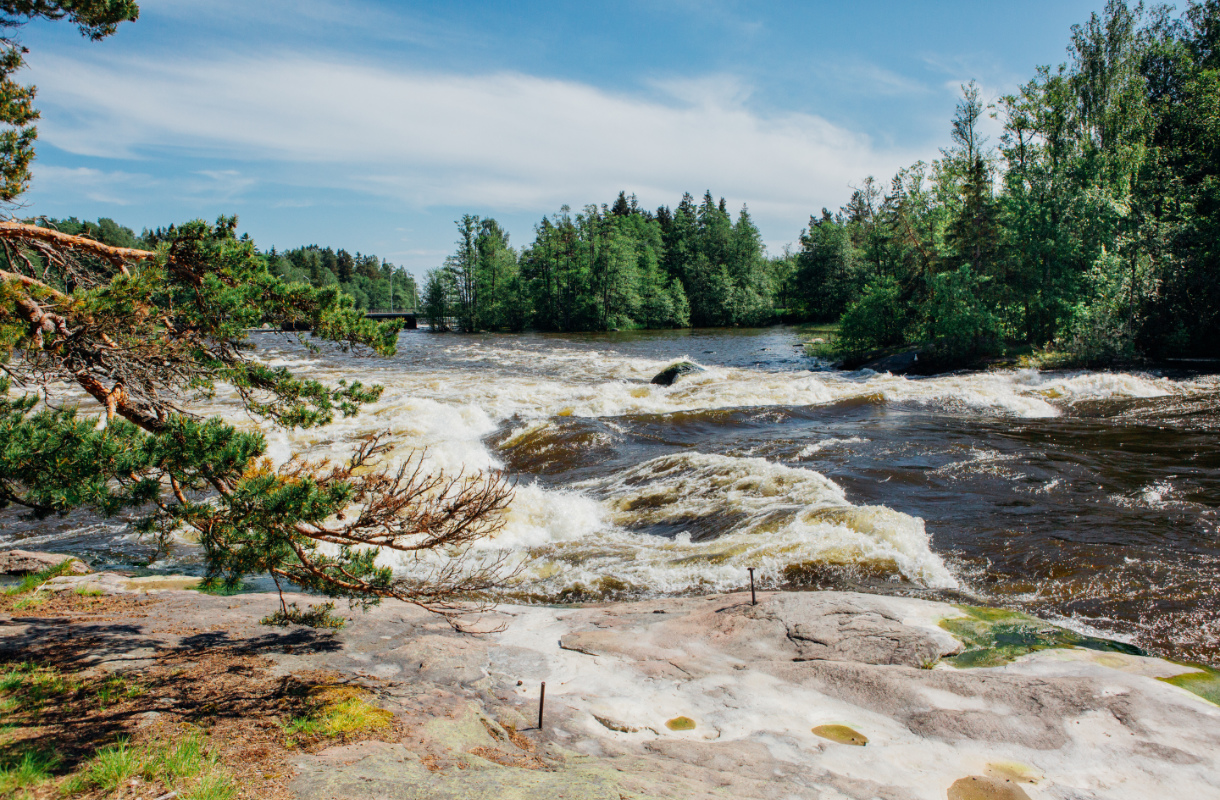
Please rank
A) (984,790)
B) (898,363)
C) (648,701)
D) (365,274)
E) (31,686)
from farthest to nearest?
(365,274)
(898,363)
(648,701)
(31,686)
(984,790)

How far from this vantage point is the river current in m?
7.55

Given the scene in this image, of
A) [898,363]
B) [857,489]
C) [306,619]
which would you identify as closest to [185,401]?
[306,619]

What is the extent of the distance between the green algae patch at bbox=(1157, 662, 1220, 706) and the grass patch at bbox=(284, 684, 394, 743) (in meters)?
5.90

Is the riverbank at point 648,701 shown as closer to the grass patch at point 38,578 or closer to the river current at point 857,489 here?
the grass patch at point 38,578

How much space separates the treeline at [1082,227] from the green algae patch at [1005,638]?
69.6 feet

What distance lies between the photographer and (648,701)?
477 cm

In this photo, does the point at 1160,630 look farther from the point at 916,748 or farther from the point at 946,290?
the point at 946,290

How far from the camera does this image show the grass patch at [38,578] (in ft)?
20.6

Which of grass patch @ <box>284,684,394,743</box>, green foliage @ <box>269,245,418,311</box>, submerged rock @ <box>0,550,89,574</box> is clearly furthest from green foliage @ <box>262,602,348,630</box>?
green foliage @ <box>269,245,418,311</box>

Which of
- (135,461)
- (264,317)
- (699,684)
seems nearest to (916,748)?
(699,684)

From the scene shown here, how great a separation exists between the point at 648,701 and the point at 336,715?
217 cm

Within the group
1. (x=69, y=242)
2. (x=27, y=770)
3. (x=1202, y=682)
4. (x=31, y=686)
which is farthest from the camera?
(x=1202, y=682)

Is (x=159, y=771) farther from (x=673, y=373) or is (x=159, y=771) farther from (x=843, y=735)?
(x=673, y=373)

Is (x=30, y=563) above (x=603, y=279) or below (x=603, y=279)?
below
